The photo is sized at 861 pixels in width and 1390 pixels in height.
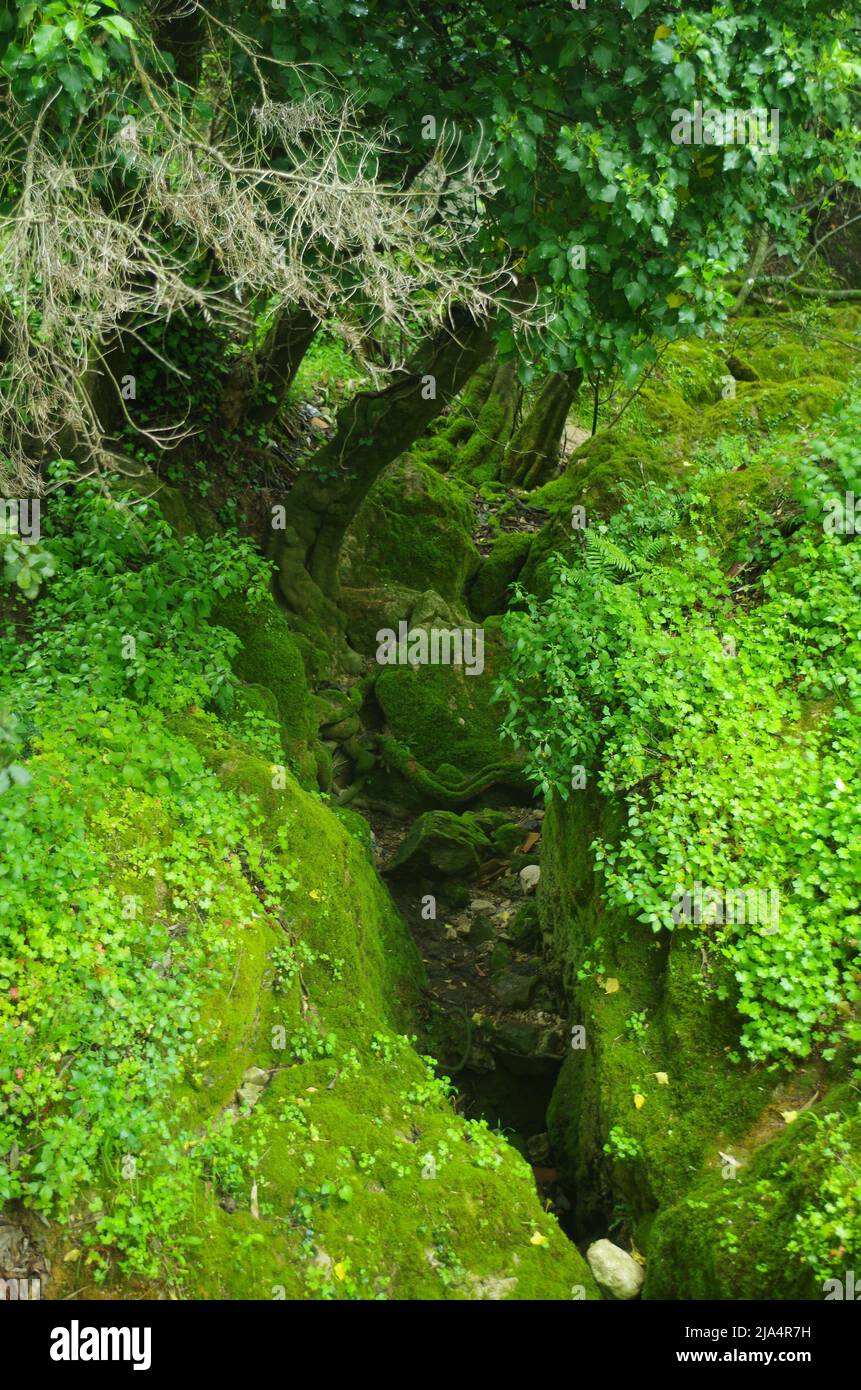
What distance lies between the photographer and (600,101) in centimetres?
550

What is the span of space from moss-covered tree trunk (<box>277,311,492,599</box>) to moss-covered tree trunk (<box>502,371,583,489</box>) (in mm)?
4634

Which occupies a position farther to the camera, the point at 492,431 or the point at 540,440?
the point at 492,431

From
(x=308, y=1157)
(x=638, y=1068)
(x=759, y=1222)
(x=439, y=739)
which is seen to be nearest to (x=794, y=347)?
(x=439, y=739)

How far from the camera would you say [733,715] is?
606 cm

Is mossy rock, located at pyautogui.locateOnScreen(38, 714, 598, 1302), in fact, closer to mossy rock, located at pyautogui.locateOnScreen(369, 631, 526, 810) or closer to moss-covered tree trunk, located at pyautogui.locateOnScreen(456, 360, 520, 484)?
mossy rock, located at pyautogui.locateOnScreen(369, 631, 526, 810)

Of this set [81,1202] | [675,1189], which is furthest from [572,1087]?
[81,1202]

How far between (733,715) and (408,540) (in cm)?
574

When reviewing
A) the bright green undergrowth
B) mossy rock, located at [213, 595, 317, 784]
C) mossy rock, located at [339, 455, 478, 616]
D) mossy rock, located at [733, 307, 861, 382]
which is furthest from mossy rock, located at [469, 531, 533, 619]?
mossy rock, located at [733, 307, 861, 382]

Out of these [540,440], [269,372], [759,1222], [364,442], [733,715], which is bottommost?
[759,1222]

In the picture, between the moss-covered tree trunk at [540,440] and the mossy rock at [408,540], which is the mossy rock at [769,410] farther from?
the mossy rock at [408,540]

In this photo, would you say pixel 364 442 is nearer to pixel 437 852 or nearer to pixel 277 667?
pixel 277 667

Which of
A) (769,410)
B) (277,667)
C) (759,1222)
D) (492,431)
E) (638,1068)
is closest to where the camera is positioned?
(759,1222)

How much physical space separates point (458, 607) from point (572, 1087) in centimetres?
558

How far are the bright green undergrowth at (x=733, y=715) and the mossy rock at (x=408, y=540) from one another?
3412mm
